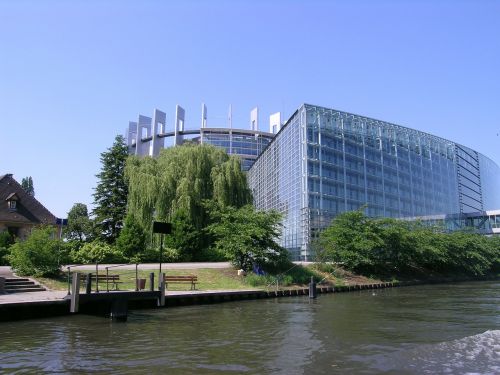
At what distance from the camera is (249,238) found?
3347cm

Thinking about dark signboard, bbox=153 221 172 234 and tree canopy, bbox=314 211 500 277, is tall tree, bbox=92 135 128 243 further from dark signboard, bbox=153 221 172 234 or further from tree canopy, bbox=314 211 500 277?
dark signboard, bbox=153 221 172 234

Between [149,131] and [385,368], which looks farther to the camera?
[149,131]

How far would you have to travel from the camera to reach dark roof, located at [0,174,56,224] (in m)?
45.7

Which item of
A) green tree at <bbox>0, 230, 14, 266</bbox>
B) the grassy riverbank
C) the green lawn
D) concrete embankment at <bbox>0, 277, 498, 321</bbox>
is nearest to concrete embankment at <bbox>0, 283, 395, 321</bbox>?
concrete embankment at <bbox>0, 277, 498, 321</bbox>

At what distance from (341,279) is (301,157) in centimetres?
2297

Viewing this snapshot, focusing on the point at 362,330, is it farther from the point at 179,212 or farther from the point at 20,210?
the point at 20,210

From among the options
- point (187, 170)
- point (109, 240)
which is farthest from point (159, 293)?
point (109, 240)

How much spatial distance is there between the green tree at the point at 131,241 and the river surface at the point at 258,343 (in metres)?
17.1

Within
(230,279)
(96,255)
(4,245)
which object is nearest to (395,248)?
(230,279)

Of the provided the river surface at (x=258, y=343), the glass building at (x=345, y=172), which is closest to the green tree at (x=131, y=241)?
the river surface at (x=258, y=343)

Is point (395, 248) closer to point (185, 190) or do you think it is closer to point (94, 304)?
point (185, 190)

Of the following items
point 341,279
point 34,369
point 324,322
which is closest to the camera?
point 34,369

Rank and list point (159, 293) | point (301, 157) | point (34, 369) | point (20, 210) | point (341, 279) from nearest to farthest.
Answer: point (34, 369) < point (159, 293) < point (341, 279) < point (20, 210) < point (301, 157)

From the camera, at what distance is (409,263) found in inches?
1962
